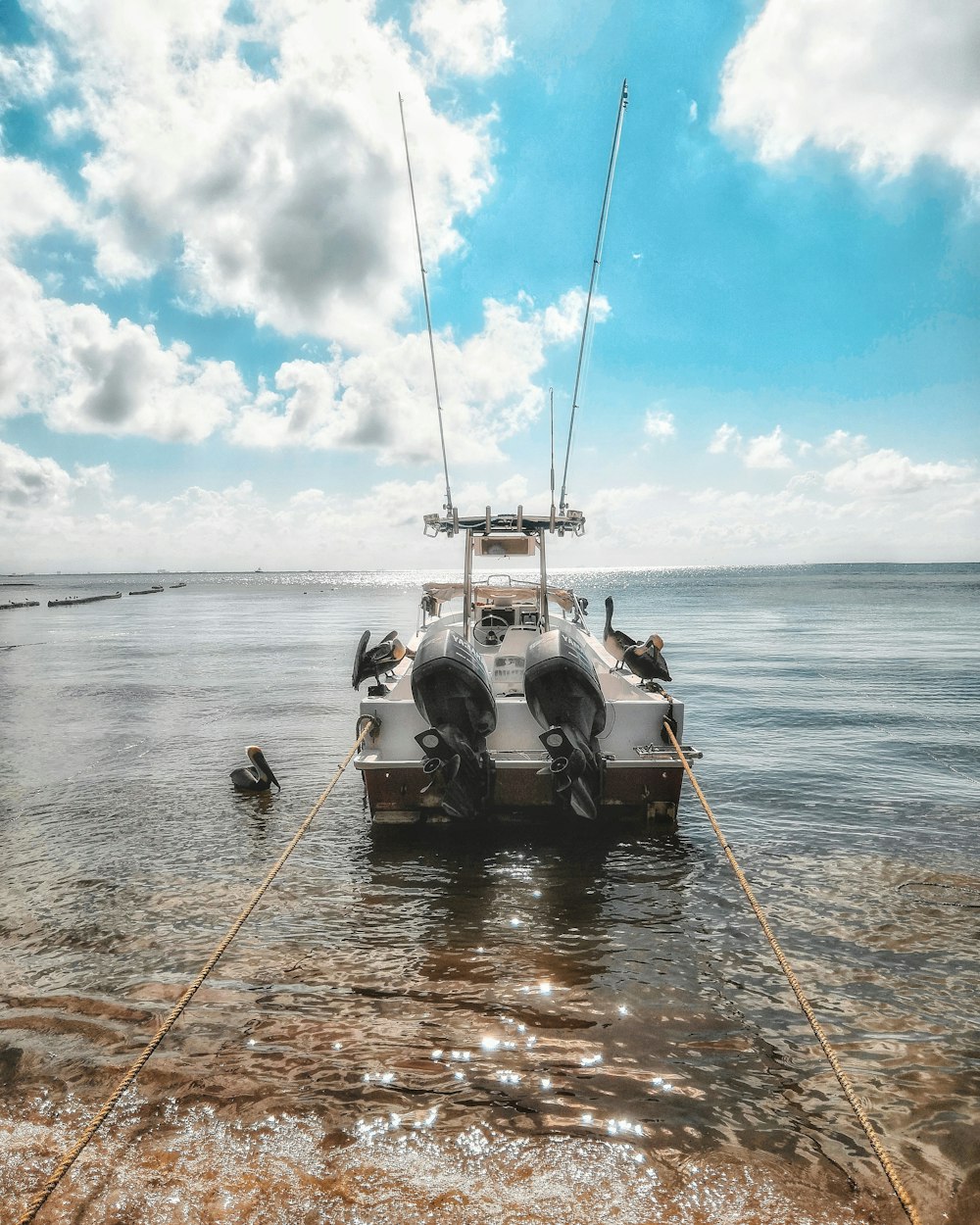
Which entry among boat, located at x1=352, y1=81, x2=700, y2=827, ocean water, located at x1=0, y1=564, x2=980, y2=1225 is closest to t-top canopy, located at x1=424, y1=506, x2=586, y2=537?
boat, located at x1=352, y1=81, x2=700, y2=827

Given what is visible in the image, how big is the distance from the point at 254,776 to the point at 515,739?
5490 millimetres

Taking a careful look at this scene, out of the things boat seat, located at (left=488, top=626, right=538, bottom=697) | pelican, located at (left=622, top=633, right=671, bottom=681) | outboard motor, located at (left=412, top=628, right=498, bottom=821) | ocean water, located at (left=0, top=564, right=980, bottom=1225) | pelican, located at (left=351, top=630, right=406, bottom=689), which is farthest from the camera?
pelican, located at (left=351, top=630, right=406, bottom=689)

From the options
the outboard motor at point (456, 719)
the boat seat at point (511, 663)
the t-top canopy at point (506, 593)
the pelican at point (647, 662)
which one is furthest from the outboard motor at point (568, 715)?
the t-top canopy at point (506, 593)

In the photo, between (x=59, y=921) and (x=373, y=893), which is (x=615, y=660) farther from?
(x=59, y=921)

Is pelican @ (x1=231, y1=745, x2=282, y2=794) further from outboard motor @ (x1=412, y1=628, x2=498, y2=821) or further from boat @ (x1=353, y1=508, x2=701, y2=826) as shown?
outboard motor @ (x1=412, y1=628, x2=498, y2=821)

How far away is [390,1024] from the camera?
5629 mm

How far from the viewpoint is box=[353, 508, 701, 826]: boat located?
8.76 meters

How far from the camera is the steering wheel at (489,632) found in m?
12.1

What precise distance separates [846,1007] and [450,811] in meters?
4.52

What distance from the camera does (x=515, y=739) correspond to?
9.70 meters

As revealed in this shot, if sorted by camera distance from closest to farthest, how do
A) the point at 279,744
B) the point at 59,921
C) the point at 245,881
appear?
1. the point at 59,921
2. the point at 245,881
3. the point at 279,744

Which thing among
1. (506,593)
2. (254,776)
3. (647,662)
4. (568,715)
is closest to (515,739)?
(568,715)

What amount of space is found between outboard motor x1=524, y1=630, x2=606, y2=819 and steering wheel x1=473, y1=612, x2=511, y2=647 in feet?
9.30

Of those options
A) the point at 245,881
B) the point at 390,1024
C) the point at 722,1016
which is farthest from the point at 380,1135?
the point at 245,881
